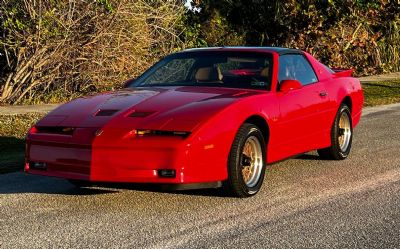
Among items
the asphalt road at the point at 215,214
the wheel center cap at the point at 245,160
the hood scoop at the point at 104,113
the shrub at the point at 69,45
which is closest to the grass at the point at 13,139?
the asphalt road at the point at 215,214

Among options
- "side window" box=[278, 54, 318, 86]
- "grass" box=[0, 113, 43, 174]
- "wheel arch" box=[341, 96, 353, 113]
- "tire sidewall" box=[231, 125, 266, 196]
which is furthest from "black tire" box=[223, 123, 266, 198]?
"grass" box=[0, 113, 43, 174]

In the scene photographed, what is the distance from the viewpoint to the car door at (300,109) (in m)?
7.02

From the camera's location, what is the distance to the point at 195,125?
576 cm

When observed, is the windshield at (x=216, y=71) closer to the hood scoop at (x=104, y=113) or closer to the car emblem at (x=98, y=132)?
the hood scoop at (x=104, y=113)

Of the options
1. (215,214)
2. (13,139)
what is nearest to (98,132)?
(215,214)

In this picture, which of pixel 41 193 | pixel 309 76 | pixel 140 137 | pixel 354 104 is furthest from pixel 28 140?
pixel 354 104

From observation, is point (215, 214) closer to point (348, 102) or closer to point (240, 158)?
point (240, 158)

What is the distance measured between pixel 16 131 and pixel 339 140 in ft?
17.8

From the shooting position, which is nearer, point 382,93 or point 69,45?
point 69,45

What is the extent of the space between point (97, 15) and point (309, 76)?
8485 millimetres

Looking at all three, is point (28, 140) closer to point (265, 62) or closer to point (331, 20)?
point (265, 62)

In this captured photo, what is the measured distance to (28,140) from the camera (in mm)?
6262

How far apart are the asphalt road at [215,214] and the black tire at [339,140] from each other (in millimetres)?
516

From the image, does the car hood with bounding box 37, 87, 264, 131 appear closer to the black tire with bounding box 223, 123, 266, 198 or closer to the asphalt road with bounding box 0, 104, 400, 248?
the black tire with bounding box 223, 123, 266, 198
